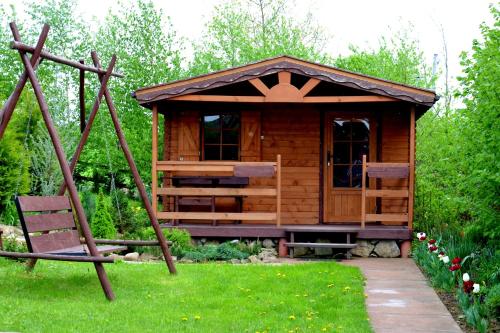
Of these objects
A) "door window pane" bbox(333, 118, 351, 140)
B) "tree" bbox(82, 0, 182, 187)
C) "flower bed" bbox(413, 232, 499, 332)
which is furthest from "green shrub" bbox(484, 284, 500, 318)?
"tree" bbox(82, 0, 182, 187)

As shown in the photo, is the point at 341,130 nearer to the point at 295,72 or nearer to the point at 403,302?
the point at 295,72

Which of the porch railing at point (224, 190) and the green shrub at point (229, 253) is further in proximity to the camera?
the porch railing at point (224, 190)

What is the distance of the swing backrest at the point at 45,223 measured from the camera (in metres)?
7.33

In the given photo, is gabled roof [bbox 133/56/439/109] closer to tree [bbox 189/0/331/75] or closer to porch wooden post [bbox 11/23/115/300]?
porch wooden post [bbox 11/23/115/300]

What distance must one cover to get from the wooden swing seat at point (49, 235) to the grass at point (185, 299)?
441mm

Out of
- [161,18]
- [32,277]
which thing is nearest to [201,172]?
[32,277]

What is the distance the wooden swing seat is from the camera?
7.16 meters

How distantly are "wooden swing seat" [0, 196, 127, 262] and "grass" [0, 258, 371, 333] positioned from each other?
441 mm

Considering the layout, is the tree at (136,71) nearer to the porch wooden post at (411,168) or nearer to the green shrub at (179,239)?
the green shrub at (179,239)

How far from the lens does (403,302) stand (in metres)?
7.54

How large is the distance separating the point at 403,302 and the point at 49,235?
3965 mm

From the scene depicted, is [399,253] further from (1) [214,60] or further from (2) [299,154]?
(1) [214,60]

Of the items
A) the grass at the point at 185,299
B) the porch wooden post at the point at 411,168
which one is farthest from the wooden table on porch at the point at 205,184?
the grass at the point at 185,299

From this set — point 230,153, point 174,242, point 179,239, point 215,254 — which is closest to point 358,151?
point 230,153
